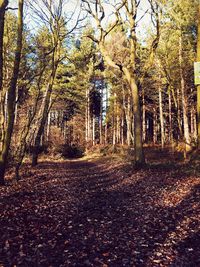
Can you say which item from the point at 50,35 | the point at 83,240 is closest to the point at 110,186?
the point at 83,240

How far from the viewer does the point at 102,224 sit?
24.1 feet

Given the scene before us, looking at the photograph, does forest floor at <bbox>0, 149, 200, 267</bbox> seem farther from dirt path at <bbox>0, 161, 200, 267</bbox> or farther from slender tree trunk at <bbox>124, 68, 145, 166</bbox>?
slender tree trunk at <bbox>124, 68, 145, 166</bbox>

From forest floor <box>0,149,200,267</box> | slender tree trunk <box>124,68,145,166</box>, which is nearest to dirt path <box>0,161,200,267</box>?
forest floor <box>0,149,200,267</box>

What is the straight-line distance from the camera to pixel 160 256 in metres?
5.43

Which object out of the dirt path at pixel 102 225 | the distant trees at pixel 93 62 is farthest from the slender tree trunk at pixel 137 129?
the dirt path at pixel 102 225

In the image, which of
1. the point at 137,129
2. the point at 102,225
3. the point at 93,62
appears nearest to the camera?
the point at 102,225

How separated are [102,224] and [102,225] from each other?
3.2 inches

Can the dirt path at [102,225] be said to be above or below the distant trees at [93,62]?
below

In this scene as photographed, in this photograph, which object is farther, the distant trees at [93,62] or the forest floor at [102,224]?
the distant trees at [93,62]

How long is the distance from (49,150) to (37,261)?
1135 inches

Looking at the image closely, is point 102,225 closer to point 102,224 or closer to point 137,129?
point 102,224

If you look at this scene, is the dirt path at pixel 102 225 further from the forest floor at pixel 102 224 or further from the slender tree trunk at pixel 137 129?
the slender tree trunk at pixel 137 129

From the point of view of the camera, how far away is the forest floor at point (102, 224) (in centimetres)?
535

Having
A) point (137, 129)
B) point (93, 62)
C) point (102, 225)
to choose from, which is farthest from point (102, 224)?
point (93, 62)
